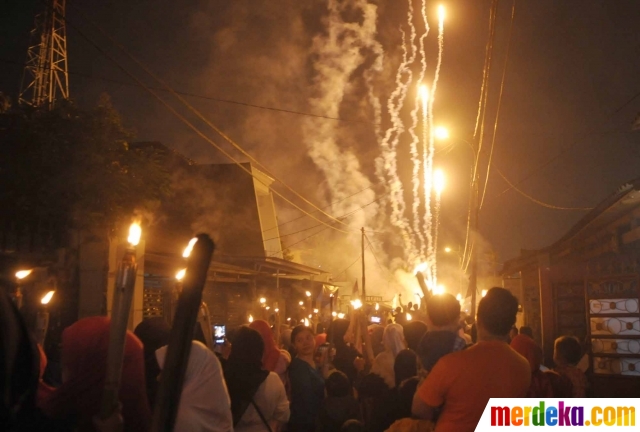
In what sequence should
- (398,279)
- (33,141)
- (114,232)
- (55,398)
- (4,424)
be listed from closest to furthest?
(4,424) → (55,398) → (33,141) → (114,232) → (398,279)

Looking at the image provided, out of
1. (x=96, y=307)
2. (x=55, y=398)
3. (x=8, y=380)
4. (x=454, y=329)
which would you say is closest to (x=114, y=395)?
(x=8, y=380)

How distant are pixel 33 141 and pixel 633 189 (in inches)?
406

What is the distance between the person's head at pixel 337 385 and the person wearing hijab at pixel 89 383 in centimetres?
345

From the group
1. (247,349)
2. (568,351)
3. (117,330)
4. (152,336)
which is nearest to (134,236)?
(152,336)

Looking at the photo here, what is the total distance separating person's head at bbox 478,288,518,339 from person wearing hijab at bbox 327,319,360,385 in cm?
434

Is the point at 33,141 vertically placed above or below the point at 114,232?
above

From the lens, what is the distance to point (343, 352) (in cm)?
846

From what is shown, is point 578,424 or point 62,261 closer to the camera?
point 578,424

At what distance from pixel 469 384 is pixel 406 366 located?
2394 mm

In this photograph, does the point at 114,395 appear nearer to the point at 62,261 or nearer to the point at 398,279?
the point at 62,261

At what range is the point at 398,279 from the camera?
76625 mm

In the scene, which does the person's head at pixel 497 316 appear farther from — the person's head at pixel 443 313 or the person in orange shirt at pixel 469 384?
the person's head at pixel 443 313

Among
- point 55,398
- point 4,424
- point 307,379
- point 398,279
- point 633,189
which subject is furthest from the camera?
point 398,279

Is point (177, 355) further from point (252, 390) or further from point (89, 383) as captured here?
point (252, 390)
